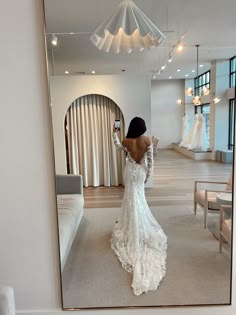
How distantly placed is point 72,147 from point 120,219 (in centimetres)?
79

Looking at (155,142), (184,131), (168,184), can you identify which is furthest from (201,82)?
(168,184)

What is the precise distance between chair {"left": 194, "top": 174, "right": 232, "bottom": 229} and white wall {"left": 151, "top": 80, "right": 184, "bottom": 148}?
48 cm

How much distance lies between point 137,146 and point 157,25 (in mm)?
888

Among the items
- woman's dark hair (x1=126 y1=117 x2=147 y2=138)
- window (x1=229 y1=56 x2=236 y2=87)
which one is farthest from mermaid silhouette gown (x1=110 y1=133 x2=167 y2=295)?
window (x1=229 y1=56 x2=236 y2=87)

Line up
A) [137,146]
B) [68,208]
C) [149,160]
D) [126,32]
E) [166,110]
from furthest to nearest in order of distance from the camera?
[166,110] < [149,160] < [137,146] < [68,208] < [126,32]

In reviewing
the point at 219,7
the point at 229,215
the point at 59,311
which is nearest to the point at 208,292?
the point at 229,215

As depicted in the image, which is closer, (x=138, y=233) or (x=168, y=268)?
(x=168, y=268)

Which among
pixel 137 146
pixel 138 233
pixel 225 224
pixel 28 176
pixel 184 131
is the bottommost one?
pixel 138 233

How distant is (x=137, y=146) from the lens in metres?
1.88

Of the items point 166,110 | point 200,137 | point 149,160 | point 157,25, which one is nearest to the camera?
point 157,25

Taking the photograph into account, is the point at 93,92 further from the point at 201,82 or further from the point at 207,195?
the point at 207,195

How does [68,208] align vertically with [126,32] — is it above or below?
below

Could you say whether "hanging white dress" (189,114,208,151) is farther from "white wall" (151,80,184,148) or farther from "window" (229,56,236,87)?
"window" (229,56,236,87)

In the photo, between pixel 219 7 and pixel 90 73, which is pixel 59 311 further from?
pixel 219 7
